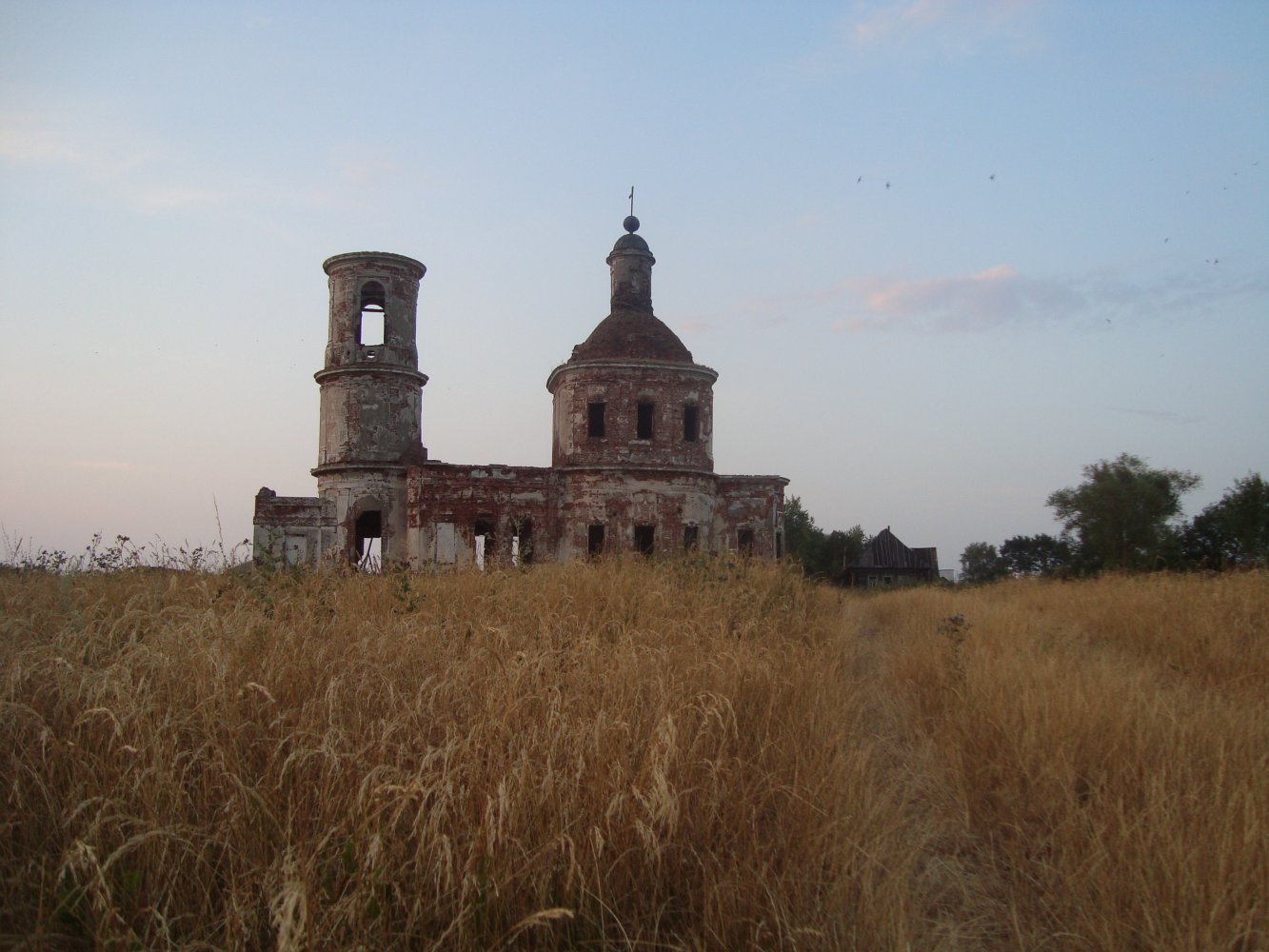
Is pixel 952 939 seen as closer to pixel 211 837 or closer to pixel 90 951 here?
pixel 211 837

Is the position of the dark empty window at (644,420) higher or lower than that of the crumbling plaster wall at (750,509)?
higher

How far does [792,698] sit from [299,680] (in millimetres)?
2457

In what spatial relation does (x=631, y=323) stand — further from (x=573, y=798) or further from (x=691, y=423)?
(x=573, y=798)

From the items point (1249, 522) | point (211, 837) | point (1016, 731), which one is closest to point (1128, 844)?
point (1016, 731)

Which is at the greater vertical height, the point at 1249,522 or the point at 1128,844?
the point at 1249,522

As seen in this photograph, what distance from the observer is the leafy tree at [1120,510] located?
98.4ft

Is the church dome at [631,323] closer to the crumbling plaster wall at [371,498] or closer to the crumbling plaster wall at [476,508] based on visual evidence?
the crumbling plaster wall at [476,508]

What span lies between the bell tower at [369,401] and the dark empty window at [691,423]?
733 centimetres

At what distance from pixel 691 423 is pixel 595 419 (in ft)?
9.15

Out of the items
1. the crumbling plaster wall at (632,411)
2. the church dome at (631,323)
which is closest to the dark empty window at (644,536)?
Result: the crumbling plaster wall at (632,411)

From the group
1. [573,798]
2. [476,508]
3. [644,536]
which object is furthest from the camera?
[644,536]

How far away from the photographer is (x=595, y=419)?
2200 centimetres

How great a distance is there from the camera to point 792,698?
13.7ft

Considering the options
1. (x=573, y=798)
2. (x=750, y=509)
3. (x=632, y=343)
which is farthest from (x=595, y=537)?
(x=573, y=798)
